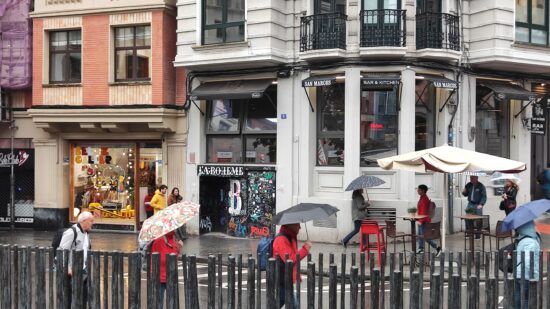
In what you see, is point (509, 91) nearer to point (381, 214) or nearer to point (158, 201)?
point (381, 214)

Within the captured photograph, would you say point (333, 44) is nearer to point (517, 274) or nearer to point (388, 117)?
point (388, 117)

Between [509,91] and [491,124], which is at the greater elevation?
[509,91]

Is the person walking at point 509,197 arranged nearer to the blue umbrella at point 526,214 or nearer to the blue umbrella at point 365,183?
the blue umbrella at point 365,183

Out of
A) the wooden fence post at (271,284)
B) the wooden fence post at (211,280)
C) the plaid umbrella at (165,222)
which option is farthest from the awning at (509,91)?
the wooden fence post at (211,280)

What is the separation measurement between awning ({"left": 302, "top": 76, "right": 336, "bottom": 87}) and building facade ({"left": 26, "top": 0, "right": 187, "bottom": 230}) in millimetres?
4601

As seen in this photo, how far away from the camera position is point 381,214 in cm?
1866

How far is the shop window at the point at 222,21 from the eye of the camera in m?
20.2

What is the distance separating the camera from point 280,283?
6.87 metres

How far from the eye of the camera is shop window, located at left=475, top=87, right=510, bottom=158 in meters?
21.0

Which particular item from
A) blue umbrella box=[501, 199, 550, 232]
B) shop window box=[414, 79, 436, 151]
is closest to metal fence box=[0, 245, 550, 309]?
blue umbrella box=[501, 199, 550, 232]

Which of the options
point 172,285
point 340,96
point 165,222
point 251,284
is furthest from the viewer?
point 340,96

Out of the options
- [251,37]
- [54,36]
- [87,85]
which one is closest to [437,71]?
[251,37]

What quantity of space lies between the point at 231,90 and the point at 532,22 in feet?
30.4

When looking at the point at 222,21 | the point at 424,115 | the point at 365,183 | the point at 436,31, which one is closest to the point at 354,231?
the point at 365,183
